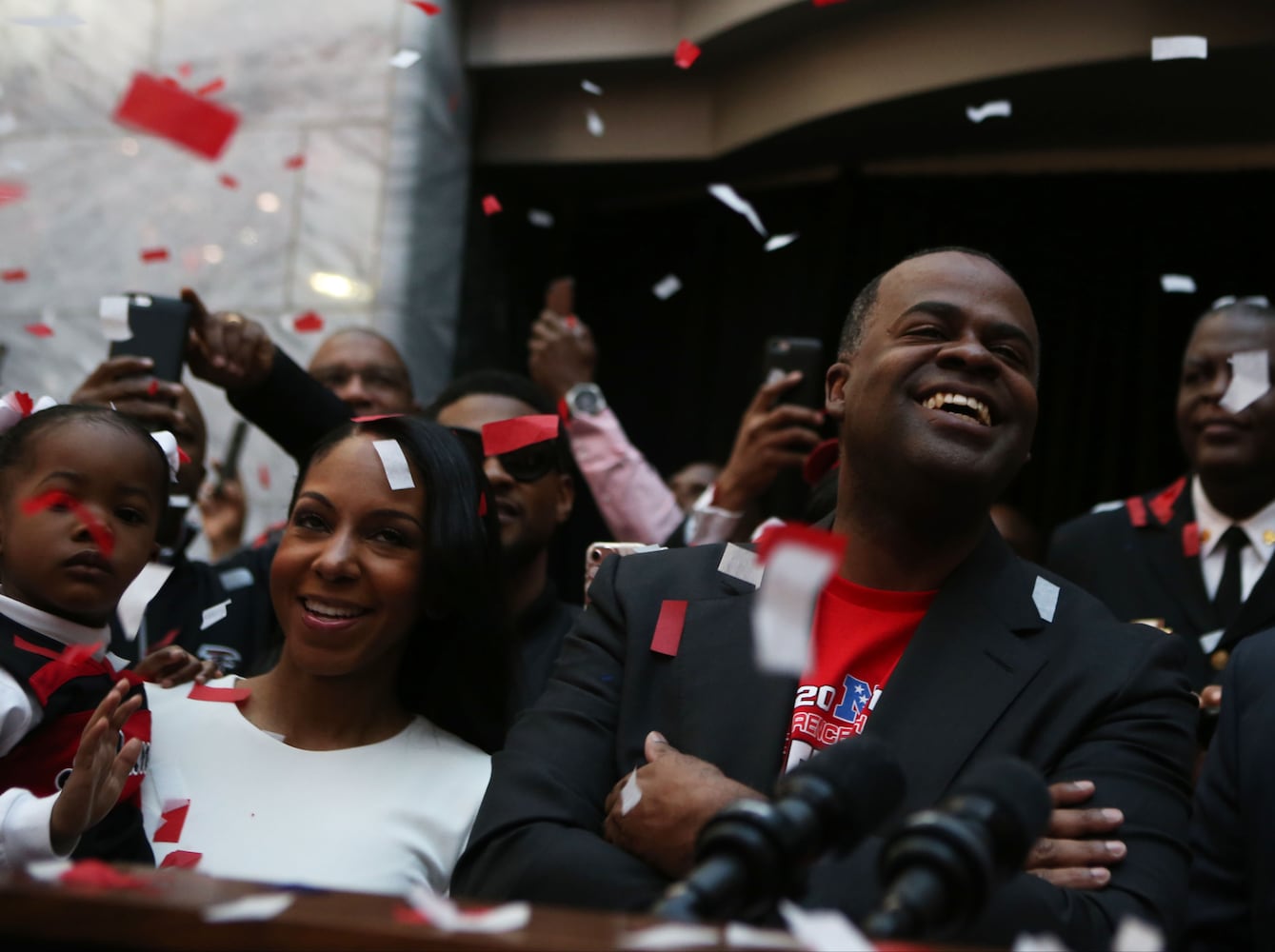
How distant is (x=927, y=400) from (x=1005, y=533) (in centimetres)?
245

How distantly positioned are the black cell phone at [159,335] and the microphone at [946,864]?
8.81 feet

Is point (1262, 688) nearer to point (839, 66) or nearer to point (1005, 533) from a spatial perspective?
point (1005, 533)

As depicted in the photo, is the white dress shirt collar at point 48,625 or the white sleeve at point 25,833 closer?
the white sleeve at point 25,833

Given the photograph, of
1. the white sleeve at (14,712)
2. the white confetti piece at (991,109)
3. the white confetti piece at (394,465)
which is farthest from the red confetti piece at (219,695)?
the white confetti piece at (991,109)

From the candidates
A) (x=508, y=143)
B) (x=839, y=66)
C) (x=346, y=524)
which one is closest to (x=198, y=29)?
(x=508, y=143)

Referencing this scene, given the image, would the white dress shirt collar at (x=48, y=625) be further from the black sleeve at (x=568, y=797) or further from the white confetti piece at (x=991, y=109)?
the white confetti piece at (x=991, y=109)

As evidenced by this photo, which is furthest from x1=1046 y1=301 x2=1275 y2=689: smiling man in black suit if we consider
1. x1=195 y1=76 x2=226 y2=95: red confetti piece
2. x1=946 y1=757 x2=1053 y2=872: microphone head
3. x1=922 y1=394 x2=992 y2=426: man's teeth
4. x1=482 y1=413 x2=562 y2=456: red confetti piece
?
x1=195 y1=76 x2=226 y2=95: red confetti piece

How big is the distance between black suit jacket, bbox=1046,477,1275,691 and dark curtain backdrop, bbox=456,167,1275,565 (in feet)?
8.50

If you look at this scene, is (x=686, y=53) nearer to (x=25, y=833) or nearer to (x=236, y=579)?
(x=236, y=579)

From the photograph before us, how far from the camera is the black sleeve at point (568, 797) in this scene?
2.14 meters

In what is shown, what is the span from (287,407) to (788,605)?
2.74 meters

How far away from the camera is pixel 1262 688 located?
8.32 feet

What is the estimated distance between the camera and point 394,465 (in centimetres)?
291

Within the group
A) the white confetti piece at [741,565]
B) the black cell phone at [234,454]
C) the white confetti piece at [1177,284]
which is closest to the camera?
the white confetti piece at [741,565]
